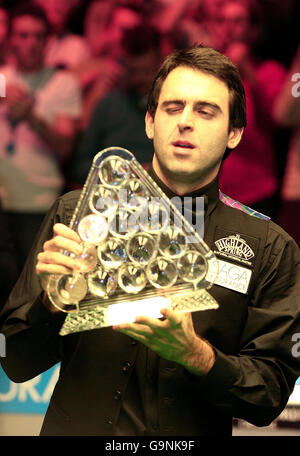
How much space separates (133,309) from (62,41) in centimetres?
231

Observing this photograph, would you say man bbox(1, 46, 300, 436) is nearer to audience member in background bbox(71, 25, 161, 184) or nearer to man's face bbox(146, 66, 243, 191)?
man's face bbox(146, 66, 243, 191)

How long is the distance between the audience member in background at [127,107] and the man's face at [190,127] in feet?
4.43

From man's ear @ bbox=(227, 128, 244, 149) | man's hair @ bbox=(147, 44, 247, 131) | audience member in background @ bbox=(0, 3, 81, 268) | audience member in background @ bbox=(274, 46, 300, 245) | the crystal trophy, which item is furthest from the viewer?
audience member in background @ bbox=(0, 3, 81, 268)

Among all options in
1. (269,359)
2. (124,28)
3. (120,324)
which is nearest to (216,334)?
(269,359)

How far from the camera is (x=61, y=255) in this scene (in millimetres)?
1577

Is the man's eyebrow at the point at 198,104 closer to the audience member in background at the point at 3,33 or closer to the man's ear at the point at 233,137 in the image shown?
the man's ear at the point at 233,137

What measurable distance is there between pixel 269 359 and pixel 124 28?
7.36 ft

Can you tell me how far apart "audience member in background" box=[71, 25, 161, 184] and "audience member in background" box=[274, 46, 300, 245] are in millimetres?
673

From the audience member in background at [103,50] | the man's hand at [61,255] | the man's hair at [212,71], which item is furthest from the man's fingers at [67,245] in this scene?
the audience member in background at [103,50]

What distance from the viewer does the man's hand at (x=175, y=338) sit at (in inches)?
60.4

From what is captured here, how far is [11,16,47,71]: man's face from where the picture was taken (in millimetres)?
3521

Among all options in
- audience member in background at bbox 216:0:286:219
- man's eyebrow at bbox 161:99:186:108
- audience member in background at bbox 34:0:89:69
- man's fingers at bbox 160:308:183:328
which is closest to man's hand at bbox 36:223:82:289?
man's fingers at bbox 160:308:183:328

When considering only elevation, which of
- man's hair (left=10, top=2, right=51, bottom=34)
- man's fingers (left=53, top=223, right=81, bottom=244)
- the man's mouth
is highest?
man's hair (left=10, top=2, right=51, bottom=34)

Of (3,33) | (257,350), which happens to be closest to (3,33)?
(3,33)
